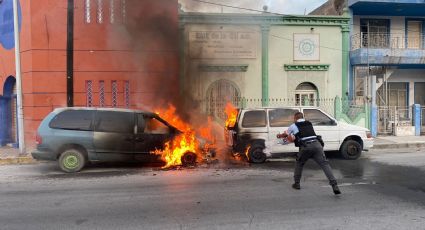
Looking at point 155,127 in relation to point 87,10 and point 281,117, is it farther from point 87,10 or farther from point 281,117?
point 87,10

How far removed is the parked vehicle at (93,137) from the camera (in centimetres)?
962

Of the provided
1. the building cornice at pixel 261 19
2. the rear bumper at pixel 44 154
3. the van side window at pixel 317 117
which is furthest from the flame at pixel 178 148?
the building cornice at pixel 261 19

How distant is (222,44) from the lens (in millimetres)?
17078

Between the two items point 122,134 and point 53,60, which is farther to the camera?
point 53,60

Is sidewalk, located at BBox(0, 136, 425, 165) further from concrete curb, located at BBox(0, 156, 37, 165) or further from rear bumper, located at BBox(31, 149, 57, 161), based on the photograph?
rear bumper, located at BBox(31, 149, 57, 161)

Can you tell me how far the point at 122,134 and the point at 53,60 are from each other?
572 cm

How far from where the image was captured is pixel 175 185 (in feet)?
25.6

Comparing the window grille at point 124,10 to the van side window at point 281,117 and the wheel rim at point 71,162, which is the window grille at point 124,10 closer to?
the wheel rim at point 71,162

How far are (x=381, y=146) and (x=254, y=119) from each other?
20.2 feet

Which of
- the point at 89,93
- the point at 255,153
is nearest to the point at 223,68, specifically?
the point at 89,93

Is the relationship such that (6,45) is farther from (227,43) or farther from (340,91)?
(340,91)

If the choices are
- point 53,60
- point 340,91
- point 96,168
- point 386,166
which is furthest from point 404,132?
point 53,60

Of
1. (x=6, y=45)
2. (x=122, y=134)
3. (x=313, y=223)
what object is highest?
(x=6, y=45)

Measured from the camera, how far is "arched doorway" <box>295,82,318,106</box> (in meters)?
18.1
